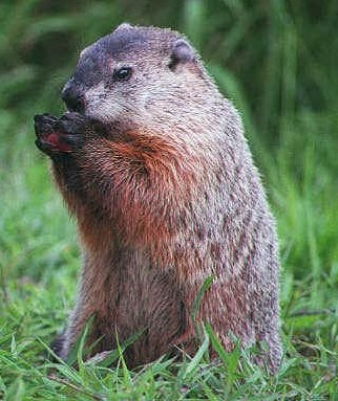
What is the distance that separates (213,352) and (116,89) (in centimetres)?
109

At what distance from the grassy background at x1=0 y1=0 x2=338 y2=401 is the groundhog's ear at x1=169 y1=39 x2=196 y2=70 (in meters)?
1.21

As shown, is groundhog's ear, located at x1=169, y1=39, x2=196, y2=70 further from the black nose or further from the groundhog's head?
the black nose

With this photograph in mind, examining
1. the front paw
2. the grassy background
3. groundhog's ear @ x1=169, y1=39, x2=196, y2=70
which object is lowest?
the grassy background

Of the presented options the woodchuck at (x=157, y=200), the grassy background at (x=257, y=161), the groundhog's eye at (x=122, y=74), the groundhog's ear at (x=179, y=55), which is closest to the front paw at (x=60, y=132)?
the woodchuck at (x=157, y=200)

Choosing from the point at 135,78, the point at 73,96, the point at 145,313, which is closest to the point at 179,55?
the point at 135,78

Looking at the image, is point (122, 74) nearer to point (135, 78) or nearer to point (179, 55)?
point (135, 78)

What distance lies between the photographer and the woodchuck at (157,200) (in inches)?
167

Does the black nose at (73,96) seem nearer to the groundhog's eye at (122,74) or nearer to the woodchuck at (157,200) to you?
the woodchuck at (157,200)

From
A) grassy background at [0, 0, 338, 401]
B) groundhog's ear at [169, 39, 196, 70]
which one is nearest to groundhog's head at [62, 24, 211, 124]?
groundhog's ear at [169, 39, 196, 70]

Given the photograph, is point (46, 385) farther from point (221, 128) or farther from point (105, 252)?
point (221, 128)

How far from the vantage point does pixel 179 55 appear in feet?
14.7

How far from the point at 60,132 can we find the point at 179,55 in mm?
626

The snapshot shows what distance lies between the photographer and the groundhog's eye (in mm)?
4281

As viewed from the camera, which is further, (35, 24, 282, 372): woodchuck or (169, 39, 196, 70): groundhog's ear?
(169, 39, 196, 70): groundhog's ear
